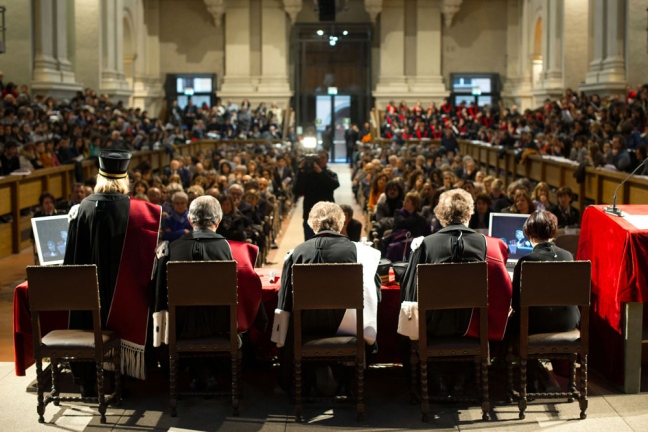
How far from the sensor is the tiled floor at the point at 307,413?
595 cm

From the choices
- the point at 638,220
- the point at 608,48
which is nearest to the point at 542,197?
the point at 638,220

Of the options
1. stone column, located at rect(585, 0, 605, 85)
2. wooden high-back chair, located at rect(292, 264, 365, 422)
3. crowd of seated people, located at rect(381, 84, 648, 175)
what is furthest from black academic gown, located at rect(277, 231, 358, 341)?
stone column, located at rect(585, 0, 605, 85)

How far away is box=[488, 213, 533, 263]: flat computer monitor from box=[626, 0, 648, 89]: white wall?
683 inches

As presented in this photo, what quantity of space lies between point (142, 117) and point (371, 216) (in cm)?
1511

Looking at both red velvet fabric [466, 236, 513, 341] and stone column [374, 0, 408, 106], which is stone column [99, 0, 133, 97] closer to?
stone column [374, 0, 408, 106]

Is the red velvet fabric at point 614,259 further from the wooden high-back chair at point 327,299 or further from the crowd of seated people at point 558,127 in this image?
the crowd of seated people at point 558,127

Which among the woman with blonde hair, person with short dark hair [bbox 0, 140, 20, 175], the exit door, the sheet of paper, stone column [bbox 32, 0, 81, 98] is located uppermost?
stone column [bbox 32, 0, 81, 98]

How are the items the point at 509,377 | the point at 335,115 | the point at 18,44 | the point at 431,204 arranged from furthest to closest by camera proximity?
the point at 335,115
the point at 18,44
the point at 431,204
the point at 509,377

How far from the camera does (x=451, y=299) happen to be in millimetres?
5855

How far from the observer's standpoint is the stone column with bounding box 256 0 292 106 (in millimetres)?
36406

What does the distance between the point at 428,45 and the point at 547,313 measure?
102 ft

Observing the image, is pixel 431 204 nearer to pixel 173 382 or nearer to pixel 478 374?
pixel 478 374

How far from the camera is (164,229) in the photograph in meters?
10.2

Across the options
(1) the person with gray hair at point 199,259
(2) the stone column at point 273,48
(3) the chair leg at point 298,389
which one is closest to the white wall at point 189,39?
(2) the stone column at point 273,48
